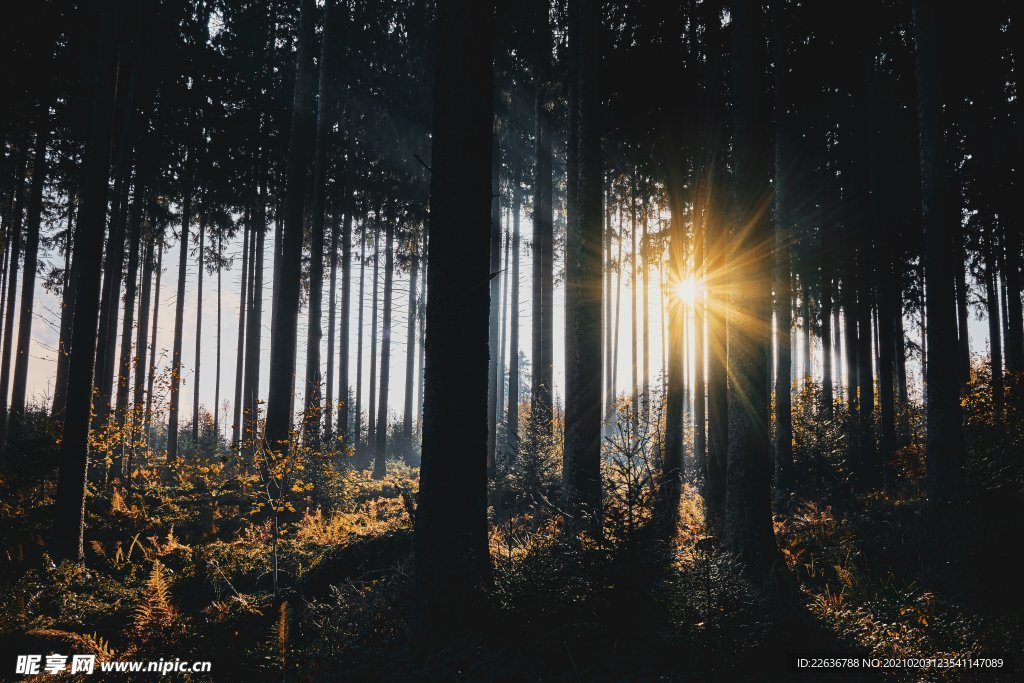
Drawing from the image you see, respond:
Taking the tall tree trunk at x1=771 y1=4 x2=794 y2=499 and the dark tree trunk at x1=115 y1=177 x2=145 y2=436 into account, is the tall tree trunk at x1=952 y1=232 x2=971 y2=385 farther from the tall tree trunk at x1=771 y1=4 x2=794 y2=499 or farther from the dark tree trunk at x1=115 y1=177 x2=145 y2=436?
the dark tree trunk at x1=115 y1=177 x2=145 y2=436

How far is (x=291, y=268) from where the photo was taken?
1241 centimetres

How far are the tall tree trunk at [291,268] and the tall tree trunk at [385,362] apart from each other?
7.89m

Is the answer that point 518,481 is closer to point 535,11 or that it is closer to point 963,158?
point 535,11

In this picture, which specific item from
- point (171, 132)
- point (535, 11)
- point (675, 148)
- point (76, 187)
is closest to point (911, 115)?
point (675, 148)

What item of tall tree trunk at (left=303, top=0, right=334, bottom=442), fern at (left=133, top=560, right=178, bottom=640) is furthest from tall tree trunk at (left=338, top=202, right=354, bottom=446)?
fern at (left=133, top=560, right=178, bottom=640)

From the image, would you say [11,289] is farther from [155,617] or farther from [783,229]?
[783,229]

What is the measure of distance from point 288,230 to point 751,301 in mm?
10611

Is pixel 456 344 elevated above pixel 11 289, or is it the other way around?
pixel 11 289

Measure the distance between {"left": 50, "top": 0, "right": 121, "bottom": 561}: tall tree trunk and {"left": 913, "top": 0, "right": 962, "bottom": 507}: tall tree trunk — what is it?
12961mm

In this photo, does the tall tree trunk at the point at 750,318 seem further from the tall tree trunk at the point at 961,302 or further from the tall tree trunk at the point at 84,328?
the tall tree trunk at the point at 84,328

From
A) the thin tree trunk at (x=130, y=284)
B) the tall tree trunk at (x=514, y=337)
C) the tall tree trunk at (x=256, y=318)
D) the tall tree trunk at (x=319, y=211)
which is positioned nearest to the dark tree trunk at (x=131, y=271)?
the thin tree trunk at (x=130, y=284)

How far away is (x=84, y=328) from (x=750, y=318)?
9568 mm

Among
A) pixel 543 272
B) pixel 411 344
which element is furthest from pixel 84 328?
pixel 411 344

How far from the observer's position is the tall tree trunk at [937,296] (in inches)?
310
